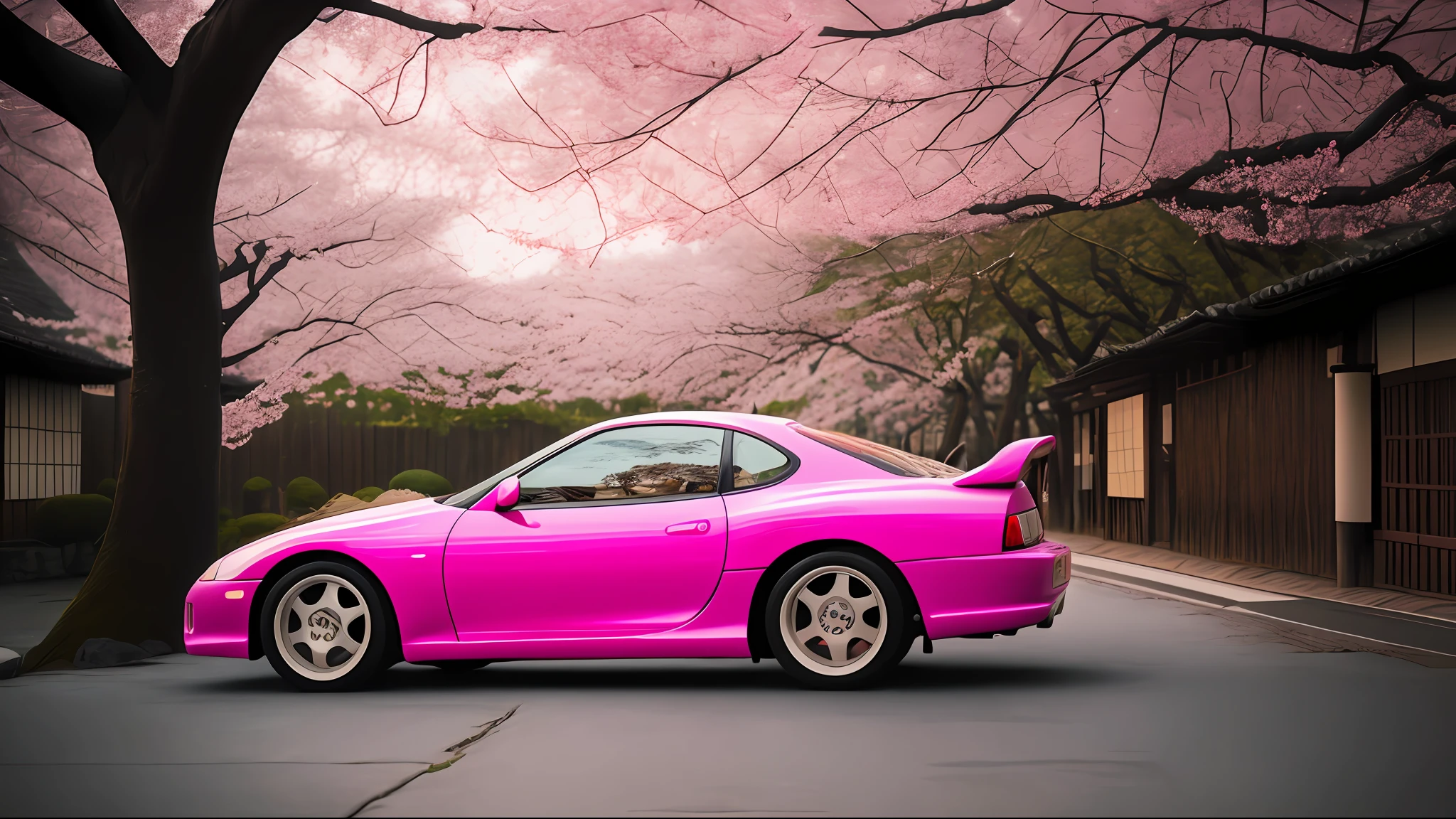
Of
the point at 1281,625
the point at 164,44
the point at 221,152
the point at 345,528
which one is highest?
the point at 164,44

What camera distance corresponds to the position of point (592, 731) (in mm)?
6371

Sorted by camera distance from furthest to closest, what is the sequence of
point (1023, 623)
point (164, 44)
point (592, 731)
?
point (164, 44) → point (1023, 623) → point (592, 731)

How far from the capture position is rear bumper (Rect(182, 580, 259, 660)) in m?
7.84

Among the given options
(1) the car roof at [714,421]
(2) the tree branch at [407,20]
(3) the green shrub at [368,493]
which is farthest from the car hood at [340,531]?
(3) the green shrub at [368,493]

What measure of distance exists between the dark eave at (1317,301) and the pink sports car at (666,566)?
6.08 metres

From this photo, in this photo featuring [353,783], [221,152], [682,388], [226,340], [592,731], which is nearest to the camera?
[353,783]

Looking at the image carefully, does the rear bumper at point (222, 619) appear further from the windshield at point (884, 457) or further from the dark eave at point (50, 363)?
the dark eave at point (50, 363)

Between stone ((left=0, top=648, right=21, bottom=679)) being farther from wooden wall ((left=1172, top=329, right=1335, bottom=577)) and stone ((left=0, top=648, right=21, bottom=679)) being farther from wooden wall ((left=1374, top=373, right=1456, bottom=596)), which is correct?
wooden wall ((left=1172, top=329, right=1335, bottom=577))

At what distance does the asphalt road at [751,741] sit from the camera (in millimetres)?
5008

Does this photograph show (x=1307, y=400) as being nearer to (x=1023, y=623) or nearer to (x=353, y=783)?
(x=1023, y=623)

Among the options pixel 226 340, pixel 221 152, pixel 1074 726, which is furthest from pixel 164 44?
pixel 1074 726

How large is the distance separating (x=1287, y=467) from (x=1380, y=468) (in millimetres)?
2637

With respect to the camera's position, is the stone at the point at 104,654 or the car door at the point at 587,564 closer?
the car door at the point at 587,564

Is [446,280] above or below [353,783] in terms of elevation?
above
